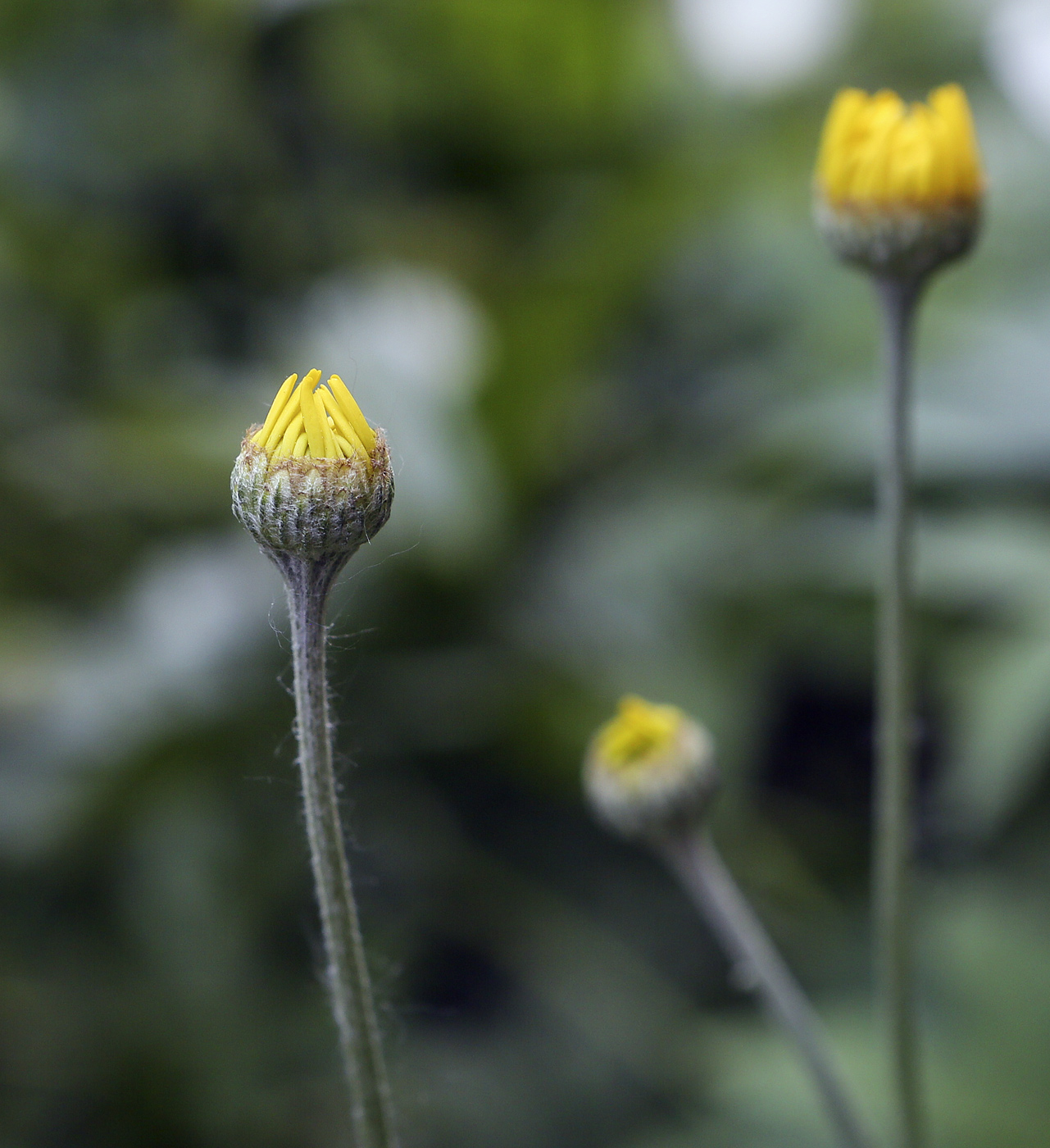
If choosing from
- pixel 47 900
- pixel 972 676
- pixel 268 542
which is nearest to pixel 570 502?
pixel 972 676

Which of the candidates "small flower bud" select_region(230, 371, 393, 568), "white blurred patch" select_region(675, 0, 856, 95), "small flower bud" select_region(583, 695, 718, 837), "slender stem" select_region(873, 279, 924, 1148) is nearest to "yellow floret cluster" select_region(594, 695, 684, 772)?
"small flower bud" select_region(583, 695, 718, 837)

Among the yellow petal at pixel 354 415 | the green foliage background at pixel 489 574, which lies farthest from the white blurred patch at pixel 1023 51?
the yellow petal at pixel 354 415

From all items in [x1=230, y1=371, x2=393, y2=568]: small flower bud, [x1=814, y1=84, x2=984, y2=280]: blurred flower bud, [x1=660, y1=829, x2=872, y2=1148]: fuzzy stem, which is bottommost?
[x1=660, y1=829, x2=872, y2=1148]: fuzzy stem

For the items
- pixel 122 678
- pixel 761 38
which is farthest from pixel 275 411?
pixel 761 38

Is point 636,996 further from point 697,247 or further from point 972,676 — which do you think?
point 697,247

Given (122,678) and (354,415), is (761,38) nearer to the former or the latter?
(122,678)

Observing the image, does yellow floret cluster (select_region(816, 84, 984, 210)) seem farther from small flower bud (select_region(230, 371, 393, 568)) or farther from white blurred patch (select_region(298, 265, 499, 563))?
white blurred patch (select_region(298, 265, 499, 563))
